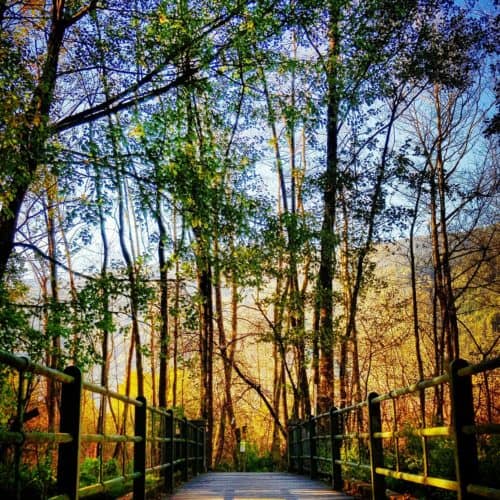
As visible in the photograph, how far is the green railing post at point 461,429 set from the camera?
288cm

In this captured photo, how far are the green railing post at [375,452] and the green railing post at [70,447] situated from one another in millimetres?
2816

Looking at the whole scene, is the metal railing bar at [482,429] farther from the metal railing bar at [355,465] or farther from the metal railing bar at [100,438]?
the metal railing bar at [355,465]

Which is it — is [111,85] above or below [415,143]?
below

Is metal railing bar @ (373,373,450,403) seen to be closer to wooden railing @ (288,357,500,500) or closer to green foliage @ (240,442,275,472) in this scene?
wooden railing @ (288,357,500,500)

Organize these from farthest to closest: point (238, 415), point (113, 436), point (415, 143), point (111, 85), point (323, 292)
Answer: point (238, 415) → point (415, 143) → point (323, 292) → point (111, 85) → point (113, 436)

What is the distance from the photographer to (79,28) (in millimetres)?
9812

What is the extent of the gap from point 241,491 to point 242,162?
6.06m

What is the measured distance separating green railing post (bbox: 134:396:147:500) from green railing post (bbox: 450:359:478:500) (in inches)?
116

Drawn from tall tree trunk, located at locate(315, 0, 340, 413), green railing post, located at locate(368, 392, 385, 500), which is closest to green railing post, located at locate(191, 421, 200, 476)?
tall tree trunk, located at locate(315, 0, 340, 413)

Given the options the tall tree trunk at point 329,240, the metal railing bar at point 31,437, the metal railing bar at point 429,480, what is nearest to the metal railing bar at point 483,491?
the metal railing bar at point 429,480

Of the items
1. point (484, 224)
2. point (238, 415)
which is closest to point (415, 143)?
point (484, 224)

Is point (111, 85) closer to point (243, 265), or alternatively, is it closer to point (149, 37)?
point (149, 37)

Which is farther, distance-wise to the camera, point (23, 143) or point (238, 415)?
point (238, 415)

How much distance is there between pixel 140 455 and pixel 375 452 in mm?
1990
